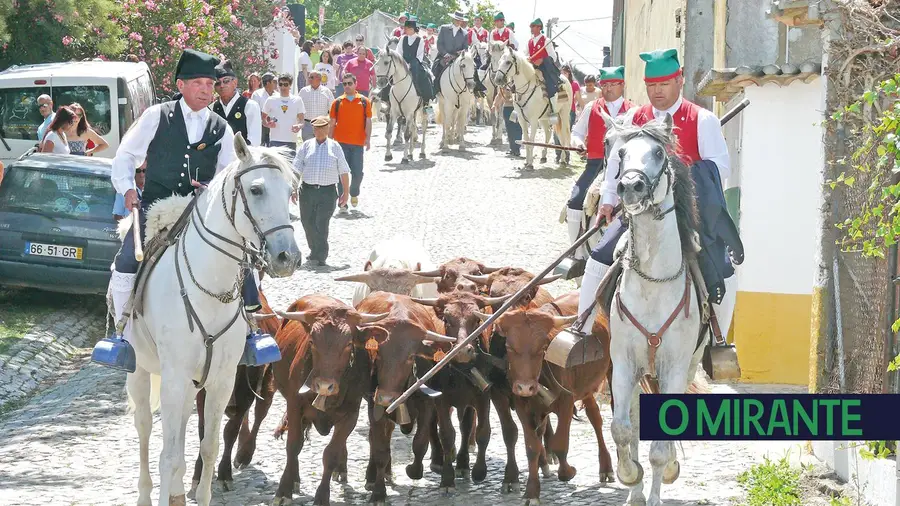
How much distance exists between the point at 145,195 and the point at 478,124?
31.8 m

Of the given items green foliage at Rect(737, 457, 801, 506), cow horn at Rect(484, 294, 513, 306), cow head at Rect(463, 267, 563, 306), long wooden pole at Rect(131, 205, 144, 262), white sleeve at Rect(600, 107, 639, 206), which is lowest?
green foliage at Rect(737, 457, 801, 506)

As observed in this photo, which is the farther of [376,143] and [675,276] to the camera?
[376,143]

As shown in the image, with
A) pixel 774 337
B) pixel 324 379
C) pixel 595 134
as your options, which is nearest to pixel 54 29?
pixel 595 134

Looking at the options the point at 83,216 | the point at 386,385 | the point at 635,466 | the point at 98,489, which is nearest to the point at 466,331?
the point at 386,385

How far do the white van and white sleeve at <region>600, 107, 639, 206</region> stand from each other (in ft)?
43.8

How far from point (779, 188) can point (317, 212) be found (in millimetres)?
7744

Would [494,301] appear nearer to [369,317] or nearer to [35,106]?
[369,317]

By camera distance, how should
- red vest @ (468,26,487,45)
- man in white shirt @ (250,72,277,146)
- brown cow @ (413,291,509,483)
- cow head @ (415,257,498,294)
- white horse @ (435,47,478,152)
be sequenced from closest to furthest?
1. brown cow @ (413,291,509,483)
2. cow head @ (415,257,498,294)
3. man in white shirt @ (250,72,277,146)
4. white horse @ (435,47,478,152)
5. red vest @ (468,26,487,45)

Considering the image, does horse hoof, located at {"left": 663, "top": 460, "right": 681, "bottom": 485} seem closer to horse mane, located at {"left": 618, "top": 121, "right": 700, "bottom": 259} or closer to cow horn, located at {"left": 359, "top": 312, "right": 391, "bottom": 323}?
horse mane, located at {"left": 618, "top": 121, "right": 700, "bottom": 259}

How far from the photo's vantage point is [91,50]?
85.8ft

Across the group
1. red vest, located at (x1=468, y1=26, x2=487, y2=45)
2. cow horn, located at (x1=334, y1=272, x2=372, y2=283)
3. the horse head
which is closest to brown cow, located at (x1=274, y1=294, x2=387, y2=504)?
the horse head

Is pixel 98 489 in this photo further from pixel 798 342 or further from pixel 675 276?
pixel 798 342

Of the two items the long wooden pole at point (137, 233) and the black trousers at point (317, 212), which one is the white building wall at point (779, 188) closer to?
the long wooden pole at point (137, 233)

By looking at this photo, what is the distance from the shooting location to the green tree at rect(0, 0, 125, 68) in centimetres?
2280
